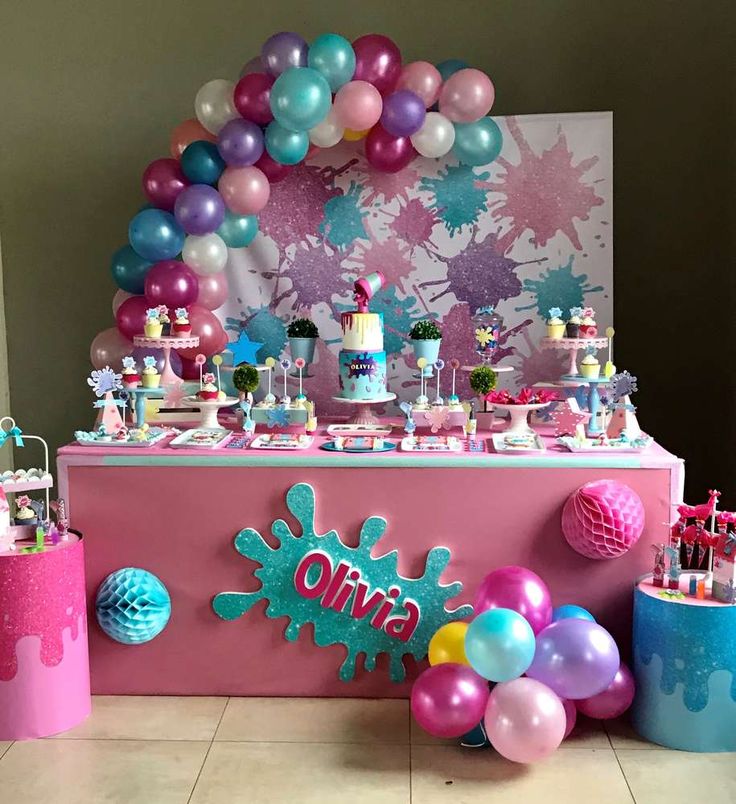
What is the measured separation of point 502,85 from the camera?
3625 millimetres

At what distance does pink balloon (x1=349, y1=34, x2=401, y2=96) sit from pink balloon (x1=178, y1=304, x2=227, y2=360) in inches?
37.6

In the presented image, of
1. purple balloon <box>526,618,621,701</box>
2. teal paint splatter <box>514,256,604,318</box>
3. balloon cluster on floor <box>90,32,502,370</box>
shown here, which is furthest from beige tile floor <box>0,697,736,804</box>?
teal paint splatter <box>514,256,604,318</box>

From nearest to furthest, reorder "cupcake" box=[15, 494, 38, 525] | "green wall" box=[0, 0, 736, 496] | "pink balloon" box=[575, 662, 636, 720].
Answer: "pink balloon" box=[575, 662, 636, 720]
"cupcake" box=[15, 494, 38, 525]
"green wall" box=[0, 0, 736, 496]

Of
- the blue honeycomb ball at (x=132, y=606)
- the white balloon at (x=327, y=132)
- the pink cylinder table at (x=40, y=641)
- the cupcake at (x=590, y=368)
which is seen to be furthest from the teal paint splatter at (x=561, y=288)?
the pink cylinder table at (x=40, y=641)

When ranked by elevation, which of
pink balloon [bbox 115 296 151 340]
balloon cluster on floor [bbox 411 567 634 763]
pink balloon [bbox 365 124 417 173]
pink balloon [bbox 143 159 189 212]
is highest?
pink balloon [bbox 365 124 417 173]

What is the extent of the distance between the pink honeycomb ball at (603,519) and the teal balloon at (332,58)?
152cm

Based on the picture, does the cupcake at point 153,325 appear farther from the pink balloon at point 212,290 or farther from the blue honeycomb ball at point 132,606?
the blue honeycomb ball at point 132,606

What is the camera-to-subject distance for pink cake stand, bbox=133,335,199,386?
307 cm

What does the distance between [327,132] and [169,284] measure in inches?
28.6

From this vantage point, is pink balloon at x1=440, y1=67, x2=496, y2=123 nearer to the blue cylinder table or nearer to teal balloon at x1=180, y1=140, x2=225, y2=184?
teal balloon at x1=180, y1=140, x2=225, y2=184

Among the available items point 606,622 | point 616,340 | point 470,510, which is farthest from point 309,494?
point 616,340

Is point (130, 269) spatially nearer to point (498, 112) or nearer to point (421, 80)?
point (421, 80)

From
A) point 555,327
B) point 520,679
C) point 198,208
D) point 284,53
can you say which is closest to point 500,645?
point 520,679

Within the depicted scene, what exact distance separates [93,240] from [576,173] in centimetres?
190
